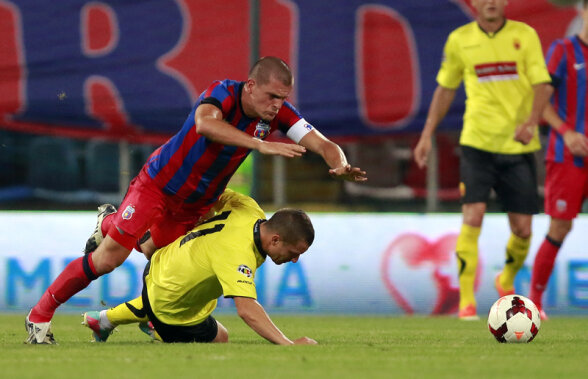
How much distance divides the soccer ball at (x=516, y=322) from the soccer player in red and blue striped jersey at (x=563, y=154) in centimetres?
244

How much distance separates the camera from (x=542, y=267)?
339 inches

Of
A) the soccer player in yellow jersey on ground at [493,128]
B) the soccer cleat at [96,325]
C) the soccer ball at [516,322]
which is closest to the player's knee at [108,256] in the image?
the soccer cleat at [96,325]

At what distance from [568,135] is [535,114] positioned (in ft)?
1.35

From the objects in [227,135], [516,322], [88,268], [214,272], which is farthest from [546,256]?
[88,268]

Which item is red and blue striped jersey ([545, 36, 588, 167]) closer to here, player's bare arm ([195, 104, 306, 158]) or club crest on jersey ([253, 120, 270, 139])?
club crest on jersey ([253, 120, 270, 139])

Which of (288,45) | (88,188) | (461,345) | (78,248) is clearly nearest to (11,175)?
(88,188)

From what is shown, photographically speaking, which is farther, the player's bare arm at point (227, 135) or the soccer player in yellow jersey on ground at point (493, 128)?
the soccer player in yellow jersey on ground at point (493, 128)

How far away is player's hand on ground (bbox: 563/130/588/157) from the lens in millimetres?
8203

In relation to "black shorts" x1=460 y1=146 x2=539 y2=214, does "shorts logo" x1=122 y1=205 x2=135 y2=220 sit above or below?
above

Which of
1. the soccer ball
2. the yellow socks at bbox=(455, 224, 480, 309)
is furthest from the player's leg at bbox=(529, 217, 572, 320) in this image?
the soccer ball

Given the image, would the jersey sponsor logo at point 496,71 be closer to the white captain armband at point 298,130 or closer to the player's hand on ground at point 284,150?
the white captain armband at point 298,130

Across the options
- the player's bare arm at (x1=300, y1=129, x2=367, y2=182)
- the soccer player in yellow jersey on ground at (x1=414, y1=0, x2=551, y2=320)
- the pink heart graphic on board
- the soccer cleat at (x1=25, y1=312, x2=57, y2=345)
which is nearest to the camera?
the player's bare arm at (x1=300, y1=129, x2=367, y2=182)

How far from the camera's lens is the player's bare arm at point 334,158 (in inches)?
225

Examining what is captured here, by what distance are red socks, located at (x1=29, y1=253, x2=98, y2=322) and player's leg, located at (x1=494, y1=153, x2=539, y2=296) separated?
3.63 meters
